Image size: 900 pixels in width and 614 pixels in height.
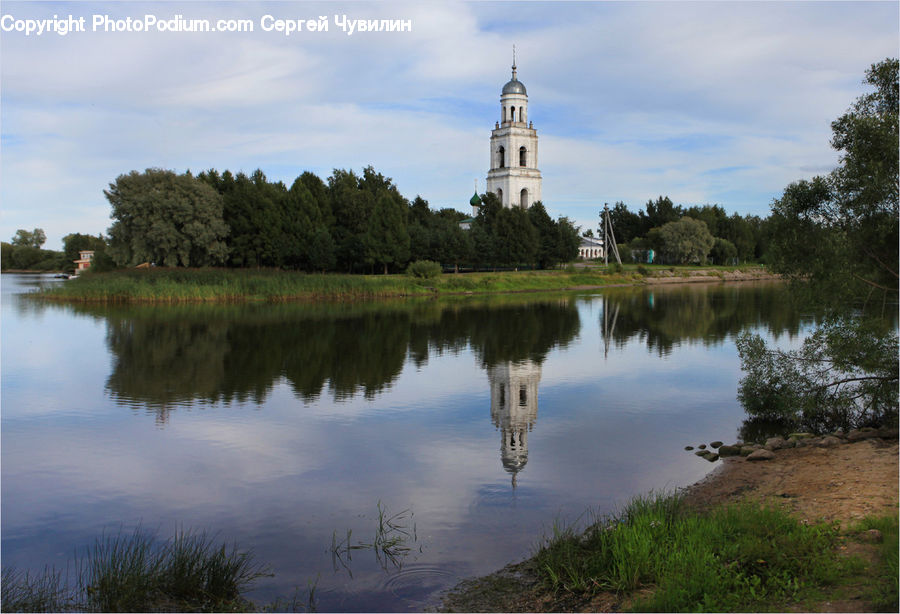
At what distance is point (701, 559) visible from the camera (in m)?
6.57

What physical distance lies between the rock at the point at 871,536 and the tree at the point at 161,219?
5454 cm

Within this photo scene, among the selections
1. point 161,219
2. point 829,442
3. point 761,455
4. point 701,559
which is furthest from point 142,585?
point 161,219

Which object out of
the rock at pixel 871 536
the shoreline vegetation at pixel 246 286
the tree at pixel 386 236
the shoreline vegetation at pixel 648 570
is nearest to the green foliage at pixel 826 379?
the shoreline vegetation at pixel 648 570

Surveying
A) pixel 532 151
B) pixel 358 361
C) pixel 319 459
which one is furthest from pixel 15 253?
pixel 319 459

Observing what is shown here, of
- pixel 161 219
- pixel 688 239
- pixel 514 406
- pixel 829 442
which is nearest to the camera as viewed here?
pixel 829 442

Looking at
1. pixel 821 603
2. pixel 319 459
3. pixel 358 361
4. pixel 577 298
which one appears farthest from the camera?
pixel 577 298

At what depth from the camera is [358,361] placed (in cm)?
2378

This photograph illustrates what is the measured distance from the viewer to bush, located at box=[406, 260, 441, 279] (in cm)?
5878

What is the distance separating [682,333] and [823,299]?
713 inches

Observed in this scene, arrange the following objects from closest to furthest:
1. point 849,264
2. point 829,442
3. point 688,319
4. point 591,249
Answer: point 829,442
point 849,264
point 688,319
point 591,249

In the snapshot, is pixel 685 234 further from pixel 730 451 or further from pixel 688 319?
pixel 730 451

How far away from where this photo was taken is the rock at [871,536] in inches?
265

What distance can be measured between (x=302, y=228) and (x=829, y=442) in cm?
5513

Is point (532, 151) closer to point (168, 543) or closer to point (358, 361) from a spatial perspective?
point (358, 361)
